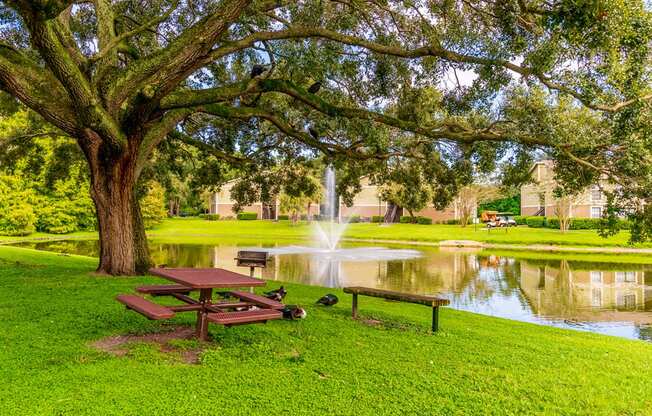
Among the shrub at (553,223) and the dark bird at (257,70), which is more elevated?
the dark bird at (257,70)

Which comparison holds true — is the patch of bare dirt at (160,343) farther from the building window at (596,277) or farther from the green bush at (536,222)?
the green bush at (536,222)

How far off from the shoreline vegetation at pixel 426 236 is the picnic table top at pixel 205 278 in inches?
1097

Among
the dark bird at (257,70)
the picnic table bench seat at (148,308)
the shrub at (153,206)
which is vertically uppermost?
the dark bird at (257,70)

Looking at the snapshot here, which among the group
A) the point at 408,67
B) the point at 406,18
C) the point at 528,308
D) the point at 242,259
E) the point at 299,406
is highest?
the point at 406,18

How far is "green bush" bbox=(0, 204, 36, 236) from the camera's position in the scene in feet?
104

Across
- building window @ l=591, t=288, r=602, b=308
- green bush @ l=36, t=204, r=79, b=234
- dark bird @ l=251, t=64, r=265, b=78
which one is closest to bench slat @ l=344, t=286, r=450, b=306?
dark bird @ l=251, t=64, r=265, b=78

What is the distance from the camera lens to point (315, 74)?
966 centimetres

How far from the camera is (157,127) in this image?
412 inches

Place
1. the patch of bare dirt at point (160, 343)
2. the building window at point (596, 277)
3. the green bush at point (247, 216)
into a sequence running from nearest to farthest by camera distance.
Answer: the patch of bare dirt at point (160, 343)
the building window at point (596, 277)
the green bush at point (247, 216)

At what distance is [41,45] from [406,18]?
694 centimetres

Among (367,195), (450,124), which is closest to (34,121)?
(450,124)

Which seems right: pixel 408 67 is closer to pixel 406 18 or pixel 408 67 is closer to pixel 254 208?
pixel 406 18

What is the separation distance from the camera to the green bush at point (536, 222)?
153 feet

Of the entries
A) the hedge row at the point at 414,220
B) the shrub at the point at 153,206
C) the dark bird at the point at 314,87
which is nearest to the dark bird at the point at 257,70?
the dark bird at the point at 314,87
